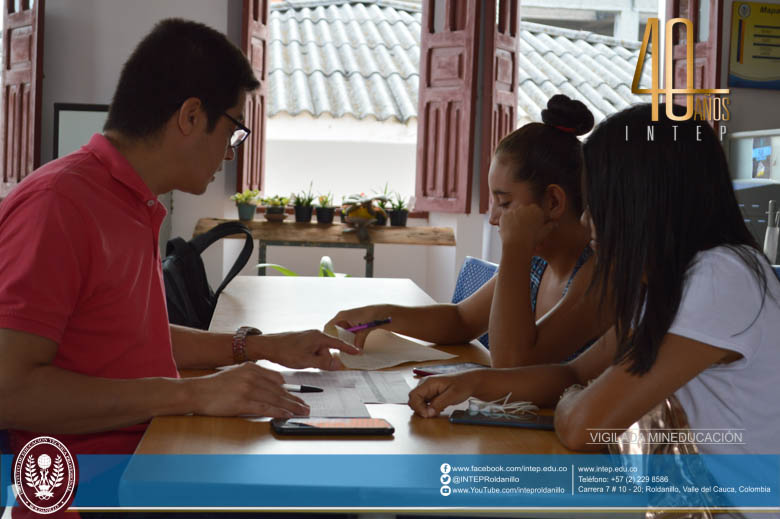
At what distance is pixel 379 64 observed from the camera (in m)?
8.51

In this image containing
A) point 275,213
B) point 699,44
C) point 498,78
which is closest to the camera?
point 275,213

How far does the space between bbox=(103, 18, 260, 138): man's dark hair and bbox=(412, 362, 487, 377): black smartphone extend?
61cm

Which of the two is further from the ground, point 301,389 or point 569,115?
point 569,115

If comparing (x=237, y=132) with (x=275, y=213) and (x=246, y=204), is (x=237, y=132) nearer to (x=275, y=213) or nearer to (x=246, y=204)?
(x=275, y=213)

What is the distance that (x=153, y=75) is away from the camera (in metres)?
1.33

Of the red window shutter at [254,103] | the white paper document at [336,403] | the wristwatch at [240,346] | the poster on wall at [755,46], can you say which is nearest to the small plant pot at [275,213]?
the red window shutter at [254,103]

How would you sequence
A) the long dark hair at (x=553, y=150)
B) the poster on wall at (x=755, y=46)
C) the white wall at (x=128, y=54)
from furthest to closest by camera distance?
the poster on wall at (x=755, y=46), the white wall at (x=128, y=54), the long dark hair at (x=553, y=150)

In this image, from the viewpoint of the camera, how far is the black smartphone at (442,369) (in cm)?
152

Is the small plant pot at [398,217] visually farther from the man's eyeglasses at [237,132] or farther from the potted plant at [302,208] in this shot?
the man's eyeglasses at [237,132]

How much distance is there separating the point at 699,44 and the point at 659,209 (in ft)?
19.0

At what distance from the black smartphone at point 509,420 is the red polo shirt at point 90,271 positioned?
0.51 m

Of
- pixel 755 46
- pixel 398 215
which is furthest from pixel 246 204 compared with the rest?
pixel 755 46

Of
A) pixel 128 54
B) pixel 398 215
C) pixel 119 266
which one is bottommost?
pixel 119 266

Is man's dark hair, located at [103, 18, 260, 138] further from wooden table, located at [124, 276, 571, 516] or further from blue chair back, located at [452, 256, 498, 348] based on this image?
blue chair back, located at [452, 256, 498, 348]
